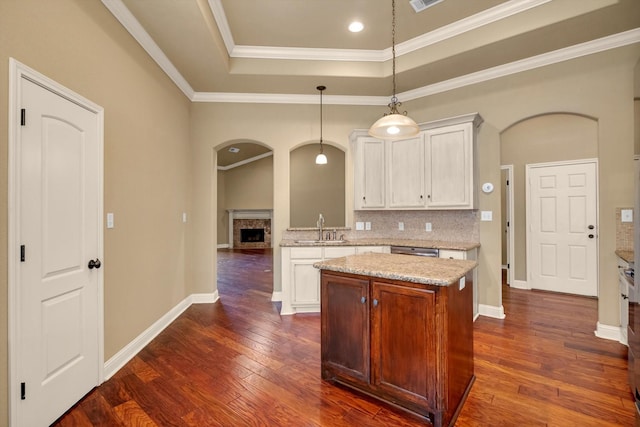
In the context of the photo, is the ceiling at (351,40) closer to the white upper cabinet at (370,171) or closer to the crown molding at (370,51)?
the crown molding at (370,51)

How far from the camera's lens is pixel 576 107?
321 centimetres

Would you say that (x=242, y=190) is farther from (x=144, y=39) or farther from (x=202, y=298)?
(x=144, y=39)

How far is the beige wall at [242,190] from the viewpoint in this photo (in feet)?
35.0

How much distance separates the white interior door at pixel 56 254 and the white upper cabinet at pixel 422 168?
2.99m

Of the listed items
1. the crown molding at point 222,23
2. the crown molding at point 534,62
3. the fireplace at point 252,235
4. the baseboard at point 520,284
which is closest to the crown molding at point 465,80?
the crown molding at point 534,62

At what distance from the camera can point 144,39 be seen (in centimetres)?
287

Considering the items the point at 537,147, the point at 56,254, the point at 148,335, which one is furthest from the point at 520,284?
the point at 56,254

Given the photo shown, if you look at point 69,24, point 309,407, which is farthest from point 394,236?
point 69,24

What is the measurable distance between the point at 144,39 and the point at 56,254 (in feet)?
6.96

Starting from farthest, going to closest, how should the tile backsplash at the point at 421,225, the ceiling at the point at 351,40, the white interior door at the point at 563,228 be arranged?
the white interior door at the point at 563,228, the tile backsplash at the point at 421,225, the ceiling at the point at 351,40

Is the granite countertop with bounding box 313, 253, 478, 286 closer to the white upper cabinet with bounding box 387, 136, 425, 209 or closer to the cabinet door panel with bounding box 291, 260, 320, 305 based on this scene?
the cabinet door panel with bounding box 291, 260, 320, 305

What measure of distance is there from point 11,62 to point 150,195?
1.62 meters

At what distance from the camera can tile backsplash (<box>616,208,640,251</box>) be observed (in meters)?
2.90

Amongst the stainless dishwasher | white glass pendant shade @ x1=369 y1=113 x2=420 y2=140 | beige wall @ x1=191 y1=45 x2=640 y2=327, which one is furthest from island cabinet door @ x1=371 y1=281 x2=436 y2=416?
beige wall @ x1=191 y1=45 x2=640 y2=327
